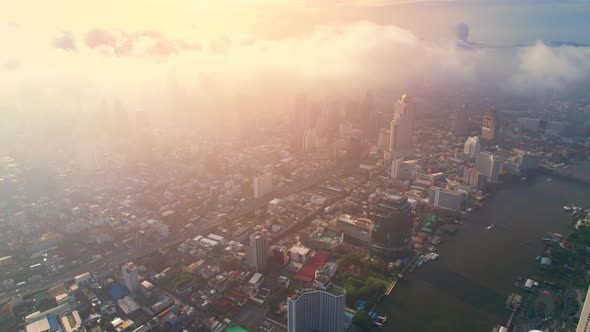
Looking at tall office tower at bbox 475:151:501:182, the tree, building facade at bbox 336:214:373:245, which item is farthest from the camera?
tall office tower at bbox 475:151:501:182

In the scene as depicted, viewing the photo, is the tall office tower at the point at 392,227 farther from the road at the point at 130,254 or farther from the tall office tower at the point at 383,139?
the tall office tower at the point at 383,139

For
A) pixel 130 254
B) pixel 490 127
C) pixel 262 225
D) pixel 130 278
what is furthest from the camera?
pixel 490 127

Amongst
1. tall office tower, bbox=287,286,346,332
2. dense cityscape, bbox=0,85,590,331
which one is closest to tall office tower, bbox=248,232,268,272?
dense cityscape, bbox=0,85,590,331

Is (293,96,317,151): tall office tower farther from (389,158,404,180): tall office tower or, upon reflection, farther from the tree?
the tree

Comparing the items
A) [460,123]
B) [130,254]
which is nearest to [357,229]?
[130,254]

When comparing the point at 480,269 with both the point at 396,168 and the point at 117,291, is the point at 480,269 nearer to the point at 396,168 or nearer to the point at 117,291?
the point at 396,168
